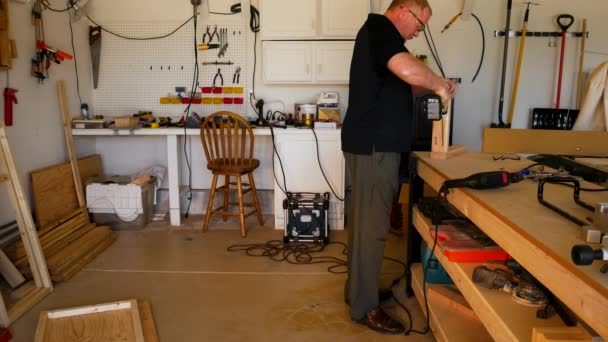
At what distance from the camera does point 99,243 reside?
9.80 feet

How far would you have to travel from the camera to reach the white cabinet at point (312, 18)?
3479 mm

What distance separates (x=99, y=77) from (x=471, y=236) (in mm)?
3444

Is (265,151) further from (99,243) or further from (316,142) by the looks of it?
(99,243)

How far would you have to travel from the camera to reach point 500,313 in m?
1.21

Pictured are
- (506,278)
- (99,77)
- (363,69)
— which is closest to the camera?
(506,278)

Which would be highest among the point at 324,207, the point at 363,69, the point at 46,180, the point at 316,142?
the point at 363,69

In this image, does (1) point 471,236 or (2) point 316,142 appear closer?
(1) point 471,236

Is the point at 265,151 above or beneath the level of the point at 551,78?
beneath

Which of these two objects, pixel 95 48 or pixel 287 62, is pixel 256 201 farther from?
pixel 95 48

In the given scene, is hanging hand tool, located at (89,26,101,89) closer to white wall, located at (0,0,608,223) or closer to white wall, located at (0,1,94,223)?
white wall, located at (0,0,608,223)

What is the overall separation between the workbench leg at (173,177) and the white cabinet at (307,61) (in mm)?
941

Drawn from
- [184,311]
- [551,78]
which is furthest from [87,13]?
[551,78]

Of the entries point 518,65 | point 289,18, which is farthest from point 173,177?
point 518,65

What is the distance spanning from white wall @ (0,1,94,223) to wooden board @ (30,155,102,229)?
76 millimetres
